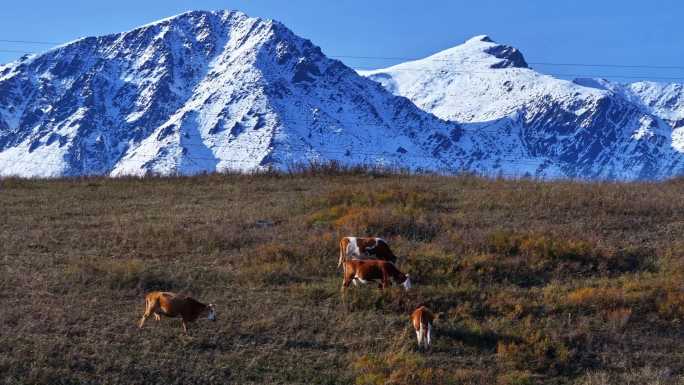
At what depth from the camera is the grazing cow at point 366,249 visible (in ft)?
51.4

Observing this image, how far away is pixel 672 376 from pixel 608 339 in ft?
4.24

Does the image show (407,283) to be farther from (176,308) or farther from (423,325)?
(176,308)

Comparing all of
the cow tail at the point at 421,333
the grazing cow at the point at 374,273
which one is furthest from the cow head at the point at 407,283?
the cow tail at the point at 421,333

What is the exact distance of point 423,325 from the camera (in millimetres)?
12461

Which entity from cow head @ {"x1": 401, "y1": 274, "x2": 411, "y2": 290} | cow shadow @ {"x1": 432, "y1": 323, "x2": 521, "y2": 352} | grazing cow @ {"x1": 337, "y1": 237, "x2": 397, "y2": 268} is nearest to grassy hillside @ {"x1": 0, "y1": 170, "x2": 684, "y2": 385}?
cow shadow @ {"x1": 432, "y1": 323, "x2": 521, "y2": 352}

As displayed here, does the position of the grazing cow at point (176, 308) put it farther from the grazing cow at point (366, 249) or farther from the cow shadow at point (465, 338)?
the grazing cow at point (366, 249)

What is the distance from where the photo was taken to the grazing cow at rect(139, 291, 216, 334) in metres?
12.4

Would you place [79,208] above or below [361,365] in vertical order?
above

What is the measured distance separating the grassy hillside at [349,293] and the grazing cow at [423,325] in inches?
9.1

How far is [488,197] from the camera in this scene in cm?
2331

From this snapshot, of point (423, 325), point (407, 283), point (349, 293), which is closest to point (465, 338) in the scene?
point (423, 325)

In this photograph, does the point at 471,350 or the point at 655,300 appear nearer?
the point at 471,350

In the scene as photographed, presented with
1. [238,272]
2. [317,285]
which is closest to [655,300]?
[317,285]

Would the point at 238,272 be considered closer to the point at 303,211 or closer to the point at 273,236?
the point at 273,236
